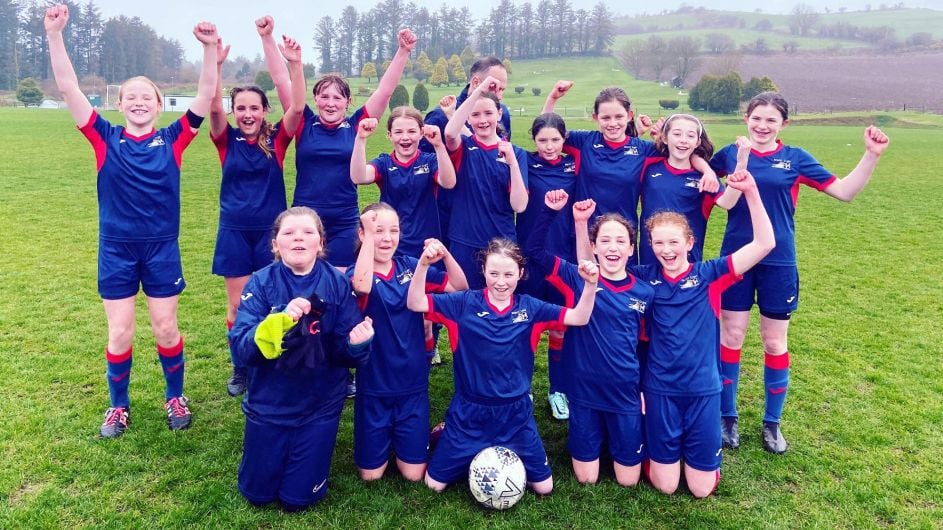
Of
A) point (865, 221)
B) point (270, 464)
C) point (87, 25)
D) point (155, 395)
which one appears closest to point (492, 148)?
point (270, 464)

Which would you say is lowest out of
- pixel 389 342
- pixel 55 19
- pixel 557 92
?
pixel 389 342

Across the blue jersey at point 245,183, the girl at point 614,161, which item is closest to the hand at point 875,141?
the girl at point 614,161

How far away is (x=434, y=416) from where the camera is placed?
5.16 meters

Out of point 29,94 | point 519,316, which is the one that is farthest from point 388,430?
point 29,94

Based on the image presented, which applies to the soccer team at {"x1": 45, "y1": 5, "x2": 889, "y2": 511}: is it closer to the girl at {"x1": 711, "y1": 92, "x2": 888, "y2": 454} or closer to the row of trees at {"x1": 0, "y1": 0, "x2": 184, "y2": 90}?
the girl at {"x1": 711, "y1": 92, "x2": 888, "y2": 454}

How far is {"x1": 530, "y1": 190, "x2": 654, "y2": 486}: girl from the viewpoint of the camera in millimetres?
4230

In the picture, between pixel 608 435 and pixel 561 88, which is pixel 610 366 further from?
pixel 561 88

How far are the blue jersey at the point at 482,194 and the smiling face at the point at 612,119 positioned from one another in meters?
0.65

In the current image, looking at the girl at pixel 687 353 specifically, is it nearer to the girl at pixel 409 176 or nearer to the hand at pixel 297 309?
the girl at pixel 409 176

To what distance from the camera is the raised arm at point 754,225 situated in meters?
4.14

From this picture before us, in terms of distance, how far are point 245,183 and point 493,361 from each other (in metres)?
2.57

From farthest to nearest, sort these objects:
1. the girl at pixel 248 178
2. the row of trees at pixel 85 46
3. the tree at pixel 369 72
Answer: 1. the tree at pixel 369 72
2. the row of trees at pixel 85 46
3. the girl at pixel 248 178

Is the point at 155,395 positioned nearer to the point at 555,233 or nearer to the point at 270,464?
the point at 270,464

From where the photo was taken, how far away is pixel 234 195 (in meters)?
5.16
